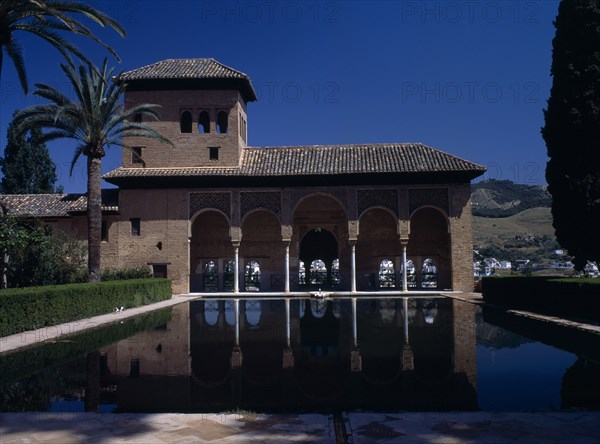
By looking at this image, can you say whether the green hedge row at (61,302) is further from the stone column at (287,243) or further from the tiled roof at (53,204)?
the tiled roof at (53,204)

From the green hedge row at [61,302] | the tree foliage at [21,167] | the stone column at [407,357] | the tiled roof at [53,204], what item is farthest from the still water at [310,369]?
the tree foliage at [21,167]

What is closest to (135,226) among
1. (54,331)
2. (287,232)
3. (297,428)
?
(287,232)

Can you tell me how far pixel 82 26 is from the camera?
37.1 ft

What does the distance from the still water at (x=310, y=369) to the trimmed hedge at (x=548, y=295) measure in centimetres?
126

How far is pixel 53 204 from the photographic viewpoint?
26391 millimetres

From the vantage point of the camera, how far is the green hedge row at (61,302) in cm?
1100

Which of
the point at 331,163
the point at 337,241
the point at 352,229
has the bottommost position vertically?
the point at 337,241

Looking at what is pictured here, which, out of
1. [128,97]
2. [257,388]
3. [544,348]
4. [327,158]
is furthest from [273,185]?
[257,388]

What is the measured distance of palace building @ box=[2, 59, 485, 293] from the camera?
25109 millimetres

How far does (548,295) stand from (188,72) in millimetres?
20136

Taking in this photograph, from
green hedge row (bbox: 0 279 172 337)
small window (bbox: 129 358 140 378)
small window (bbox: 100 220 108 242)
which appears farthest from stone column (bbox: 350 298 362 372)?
small window (bbox: 100 220 108 242)

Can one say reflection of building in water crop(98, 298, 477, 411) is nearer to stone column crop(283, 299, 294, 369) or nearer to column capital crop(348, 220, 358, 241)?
stone column crop(283, 299, 294, 369)

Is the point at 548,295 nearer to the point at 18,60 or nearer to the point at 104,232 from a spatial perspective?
the point at 18,60

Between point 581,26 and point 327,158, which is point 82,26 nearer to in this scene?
point 581,26
